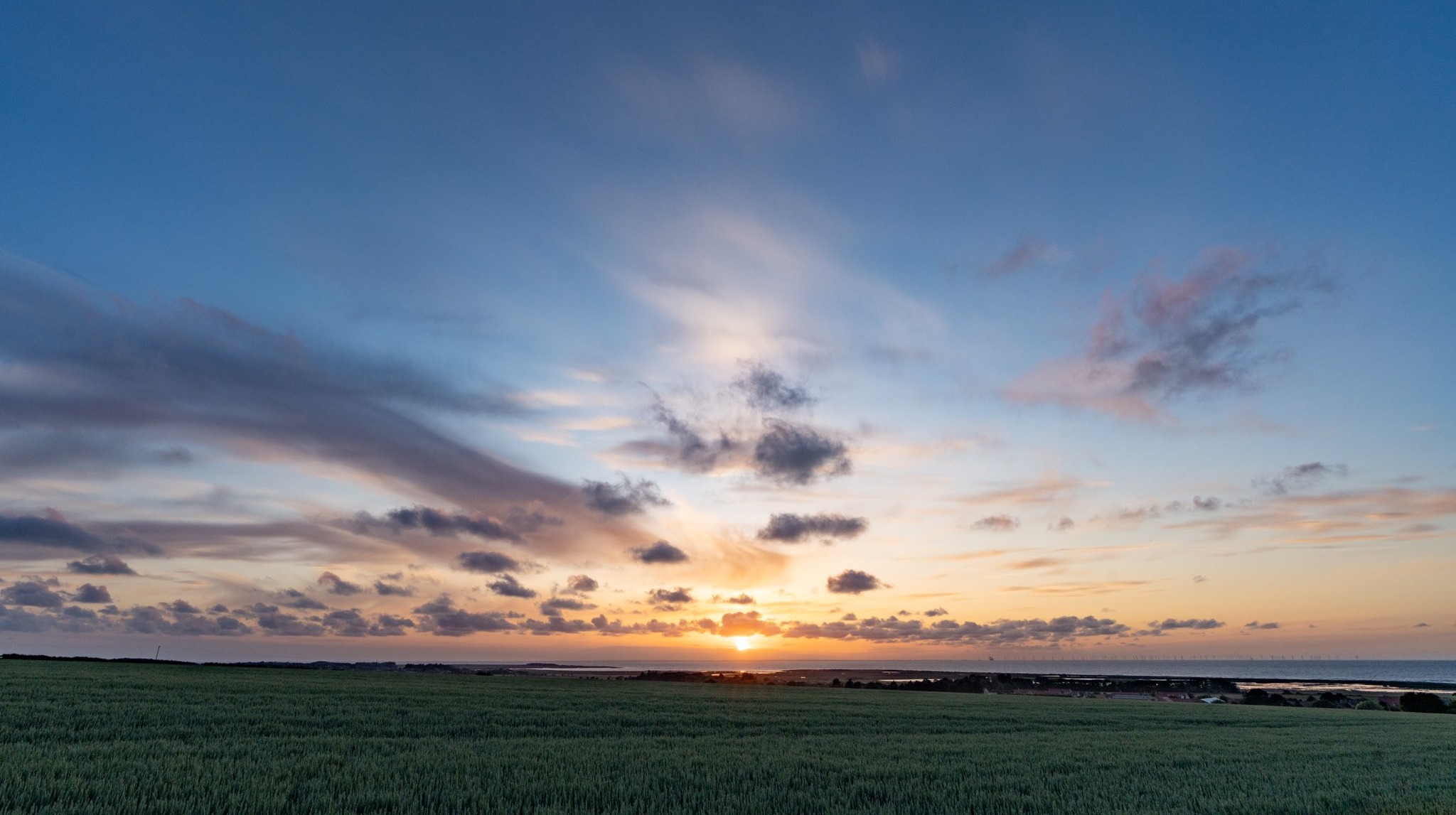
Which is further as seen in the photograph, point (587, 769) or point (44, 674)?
point (44, 674)

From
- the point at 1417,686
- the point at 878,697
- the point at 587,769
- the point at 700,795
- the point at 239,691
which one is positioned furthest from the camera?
the point at 1417,686

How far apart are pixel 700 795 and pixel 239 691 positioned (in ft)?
123

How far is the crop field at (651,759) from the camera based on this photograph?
42.0ft

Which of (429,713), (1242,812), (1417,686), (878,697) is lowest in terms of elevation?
(1417,686)

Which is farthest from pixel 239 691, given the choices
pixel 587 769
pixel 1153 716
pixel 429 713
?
pixel 1153 716

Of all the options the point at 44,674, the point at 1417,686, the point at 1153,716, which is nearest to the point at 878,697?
the point at 1153,716

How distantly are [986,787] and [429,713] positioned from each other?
79.9 feet

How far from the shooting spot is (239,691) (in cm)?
3822

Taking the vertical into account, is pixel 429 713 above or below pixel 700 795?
below

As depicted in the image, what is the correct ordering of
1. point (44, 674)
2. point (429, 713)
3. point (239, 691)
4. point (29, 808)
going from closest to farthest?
point (29, 808) < point (429, 713) < point (239, 691) < point (44, 674)

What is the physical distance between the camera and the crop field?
12.8 metres

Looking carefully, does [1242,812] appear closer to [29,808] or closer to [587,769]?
[587,769]

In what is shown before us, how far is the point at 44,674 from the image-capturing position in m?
48.5

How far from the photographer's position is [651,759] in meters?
18.1
